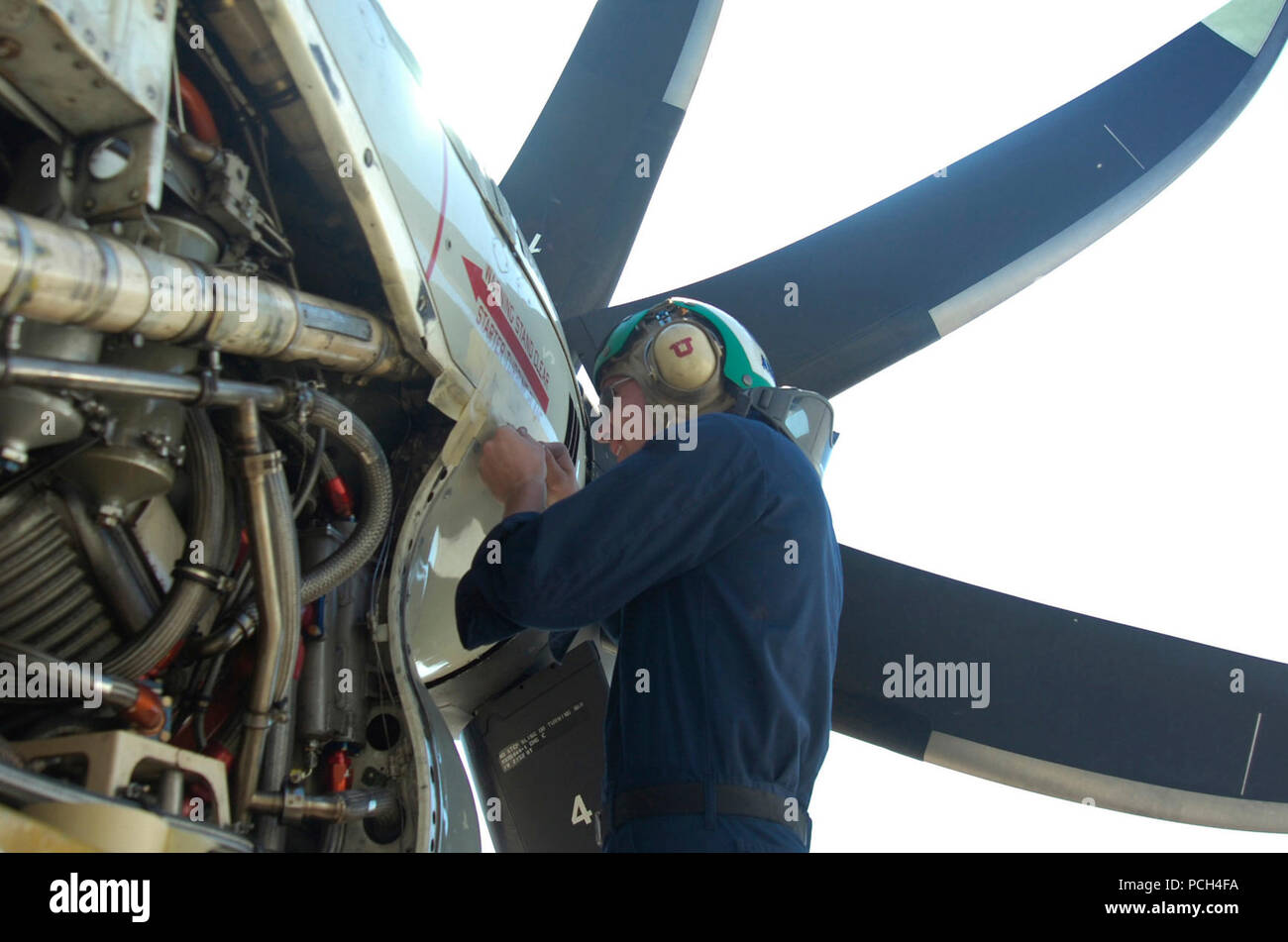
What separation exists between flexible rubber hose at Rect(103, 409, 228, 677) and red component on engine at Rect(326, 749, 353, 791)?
531mm

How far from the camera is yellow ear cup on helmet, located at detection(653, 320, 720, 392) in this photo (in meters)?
3.10

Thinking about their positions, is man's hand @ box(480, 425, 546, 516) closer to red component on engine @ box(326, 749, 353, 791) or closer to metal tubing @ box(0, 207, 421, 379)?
metal tubing @ box(0, 207, 421, 379)

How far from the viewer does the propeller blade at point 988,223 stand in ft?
17.0

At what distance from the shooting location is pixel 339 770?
2492 millimetres

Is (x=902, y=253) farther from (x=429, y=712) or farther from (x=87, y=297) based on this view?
(x=87, y=297)

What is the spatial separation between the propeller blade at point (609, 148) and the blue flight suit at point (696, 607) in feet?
10.3

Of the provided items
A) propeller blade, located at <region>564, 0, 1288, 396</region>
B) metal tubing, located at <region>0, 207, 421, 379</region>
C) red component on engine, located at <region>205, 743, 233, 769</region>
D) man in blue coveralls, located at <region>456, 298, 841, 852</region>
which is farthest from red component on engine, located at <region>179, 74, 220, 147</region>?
propeller blade, located at <region>564, 0, 1288, 396</region>

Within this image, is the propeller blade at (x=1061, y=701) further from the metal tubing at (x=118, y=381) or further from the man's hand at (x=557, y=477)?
the metal tubing at (x=118, y=381)

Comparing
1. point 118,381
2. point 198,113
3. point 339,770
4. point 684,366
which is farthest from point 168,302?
point 684,366
